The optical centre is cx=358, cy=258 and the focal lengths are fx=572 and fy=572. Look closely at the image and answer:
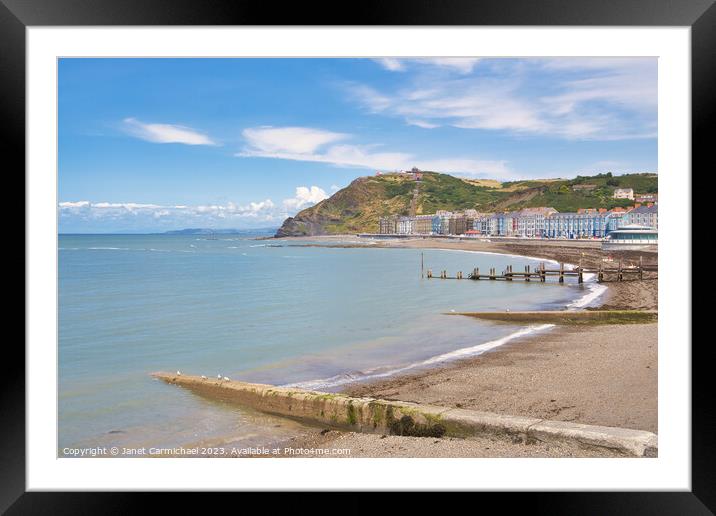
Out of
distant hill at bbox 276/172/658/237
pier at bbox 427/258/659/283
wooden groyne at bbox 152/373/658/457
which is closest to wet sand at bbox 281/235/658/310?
pier at bbox 427/258/659/283

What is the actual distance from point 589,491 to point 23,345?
2.69 m

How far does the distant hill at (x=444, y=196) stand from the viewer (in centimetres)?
801

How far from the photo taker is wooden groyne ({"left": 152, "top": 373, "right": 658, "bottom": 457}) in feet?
8.84

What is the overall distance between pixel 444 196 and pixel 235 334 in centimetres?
410

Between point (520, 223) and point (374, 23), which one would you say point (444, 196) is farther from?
point (374, 23)

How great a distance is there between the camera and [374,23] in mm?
2504

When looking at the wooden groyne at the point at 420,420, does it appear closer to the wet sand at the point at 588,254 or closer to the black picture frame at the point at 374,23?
the black picture frame at the point at 374,23

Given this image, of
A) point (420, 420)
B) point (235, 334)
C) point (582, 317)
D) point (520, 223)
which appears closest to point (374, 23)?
point (420, 420)

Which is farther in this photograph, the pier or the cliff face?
the pier

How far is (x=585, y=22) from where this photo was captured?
2.53 m

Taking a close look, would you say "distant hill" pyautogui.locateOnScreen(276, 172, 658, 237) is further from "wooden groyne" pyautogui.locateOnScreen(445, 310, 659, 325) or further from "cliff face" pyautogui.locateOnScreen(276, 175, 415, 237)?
"wooden groyne" pyautogui.locateOnScreen(445, 310, 659, 325)

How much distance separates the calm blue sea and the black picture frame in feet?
3.12

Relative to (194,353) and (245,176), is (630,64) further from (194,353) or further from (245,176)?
(194,353)

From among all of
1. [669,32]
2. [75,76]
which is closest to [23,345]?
[669,32]
